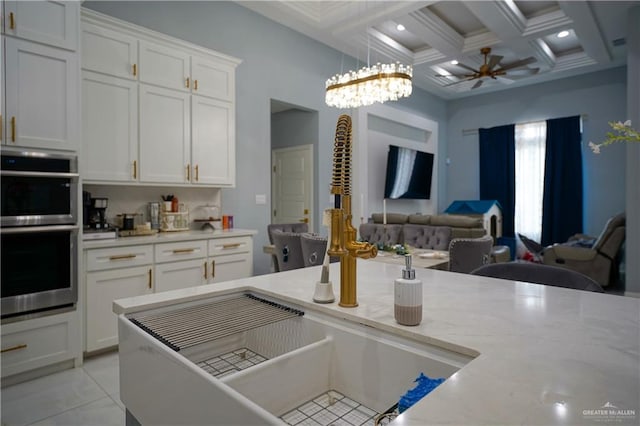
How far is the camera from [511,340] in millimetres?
785

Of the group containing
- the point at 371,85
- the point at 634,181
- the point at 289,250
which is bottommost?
the point at 289,250

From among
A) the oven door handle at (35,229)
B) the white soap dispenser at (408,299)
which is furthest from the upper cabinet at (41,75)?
the white soap dispenser at (408,299)

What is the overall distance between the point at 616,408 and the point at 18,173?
2811 mm

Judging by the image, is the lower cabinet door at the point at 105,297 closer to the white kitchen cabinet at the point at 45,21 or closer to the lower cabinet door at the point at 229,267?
the lower cabinet door at the point at 229,267

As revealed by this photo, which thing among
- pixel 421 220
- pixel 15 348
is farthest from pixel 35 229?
pixel 421 220

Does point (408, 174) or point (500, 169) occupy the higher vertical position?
point (500, 169)

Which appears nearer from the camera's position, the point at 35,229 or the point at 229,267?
the point at 35,229

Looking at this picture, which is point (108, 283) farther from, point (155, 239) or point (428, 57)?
point (428, 57)

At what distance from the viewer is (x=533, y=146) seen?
7.23 meters

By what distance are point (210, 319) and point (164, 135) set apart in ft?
8.61

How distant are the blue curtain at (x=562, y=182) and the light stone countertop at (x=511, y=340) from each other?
655 cm

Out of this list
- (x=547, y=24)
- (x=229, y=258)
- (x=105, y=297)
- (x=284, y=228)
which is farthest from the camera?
(x=547, y=24)

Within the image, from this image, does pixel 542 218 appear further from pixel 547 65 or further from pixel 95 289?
pixel 95 289

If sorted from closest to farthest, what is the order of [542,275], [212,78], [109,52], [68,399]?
[542,275] < [68,399] < [109,52] < [212,78]
